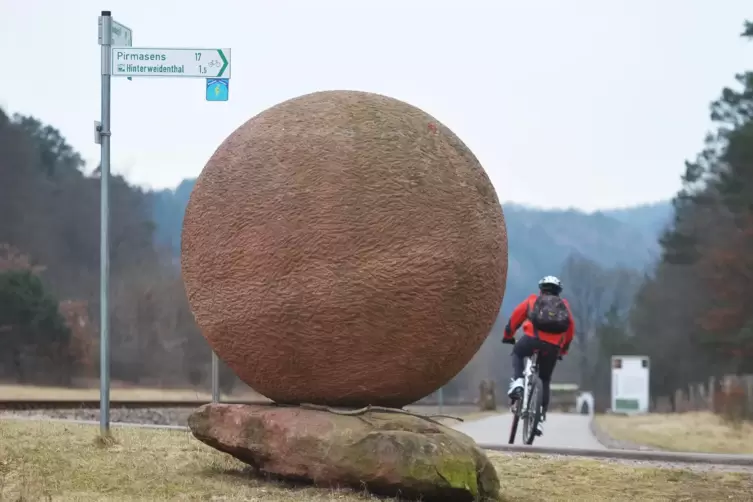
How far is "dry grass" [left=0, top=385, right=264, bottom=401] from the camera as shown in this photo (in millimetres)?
24312

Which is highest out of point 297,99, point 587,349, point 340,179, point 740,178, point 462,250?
point 740,178

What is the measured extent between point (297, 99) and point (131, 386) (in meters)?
29.4

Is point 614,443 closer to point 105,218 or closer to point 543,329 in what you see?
point 543,329

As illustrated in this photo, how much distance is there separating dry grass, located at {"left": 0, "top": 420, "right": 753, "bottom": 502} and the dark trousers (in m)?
1.08

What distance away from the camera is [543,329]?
1010cm

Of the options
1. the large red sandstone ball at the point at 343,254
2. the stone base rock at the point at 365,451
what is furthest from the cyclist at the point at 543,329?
the stone base rock at the point at 365,451

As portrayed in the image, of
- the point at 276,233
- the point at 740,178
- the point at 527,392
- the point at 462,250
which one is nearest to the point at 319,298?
the point at 276,233

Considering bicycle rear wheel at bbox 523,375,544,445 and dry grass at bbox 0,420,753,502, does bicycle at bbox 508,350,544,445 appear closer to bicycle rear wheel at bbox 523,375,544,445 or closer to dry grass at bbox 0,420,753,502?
bicycle rear wheel at bbox 523,375,544,445

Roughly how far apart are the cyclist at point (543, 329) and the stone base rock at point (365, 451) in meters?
3.11

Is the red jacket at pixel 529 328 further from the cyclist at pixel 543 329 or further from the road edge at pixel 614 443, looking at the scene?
the road edge at pixel 614 443

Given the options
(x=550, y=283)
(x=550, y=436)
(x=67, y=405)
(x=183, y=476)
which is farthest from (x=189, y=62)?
(x=67, y=405)

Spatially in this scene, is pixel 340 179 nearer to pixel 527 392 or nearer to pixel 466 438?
pixel 466 438

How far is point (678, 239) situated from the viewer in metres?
38.7

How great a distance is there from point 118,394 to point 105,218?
75.3 feet
